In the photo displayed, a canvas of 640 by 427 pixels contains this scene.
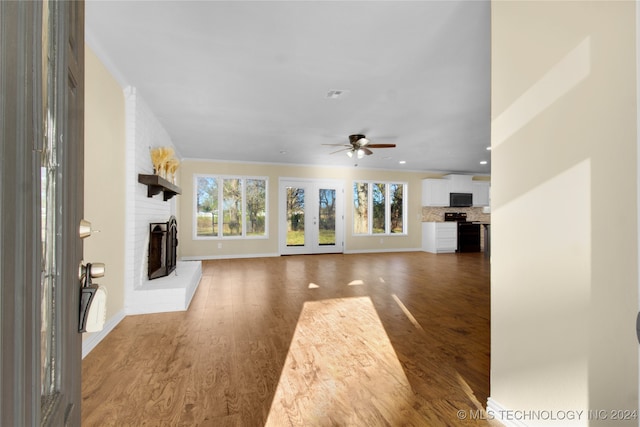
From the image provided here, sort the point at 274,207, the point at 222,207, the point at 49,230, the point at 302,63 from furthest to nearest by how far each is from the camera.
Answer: the point at 274,207
the point at 222,207
the point at 302,63
the point at 49,230

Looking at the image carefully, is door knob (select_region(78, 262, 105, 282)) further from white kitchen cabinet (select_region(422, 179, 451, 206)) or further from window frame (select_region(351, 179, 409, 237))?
white kitchen cabinet (select_region(422, 179, 451, 206))

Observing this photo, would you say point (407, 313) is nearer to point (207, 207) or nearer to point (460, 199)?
point (207, 207)

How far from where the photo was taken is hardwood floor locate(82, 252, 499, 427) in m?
1.68

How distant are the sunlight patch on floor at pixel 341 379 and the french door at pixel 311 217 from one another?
202 inches

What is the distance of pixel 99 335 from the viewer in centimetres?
260

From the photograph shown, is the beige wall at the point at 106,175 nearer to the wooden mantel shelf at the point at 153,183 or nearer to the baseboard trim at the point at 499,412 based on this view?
the wooden mantel shelf at the point at 153,183

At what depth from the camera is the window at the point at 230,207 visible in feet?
24.6

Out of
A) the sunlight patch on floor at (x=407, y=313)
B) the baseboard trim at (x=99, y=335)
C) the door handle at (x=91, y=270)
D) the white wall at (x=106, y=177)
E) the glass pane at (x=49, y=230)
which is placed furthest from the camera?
the sunlight patch on floor at (x=407, y=313)

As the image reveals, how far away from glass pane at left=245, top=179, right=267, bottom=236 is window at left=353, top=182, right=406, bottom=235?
2554mm

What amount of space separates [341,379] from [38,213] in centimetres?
198

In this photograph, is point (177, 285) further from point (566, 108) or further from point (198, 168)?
point (198, 168)

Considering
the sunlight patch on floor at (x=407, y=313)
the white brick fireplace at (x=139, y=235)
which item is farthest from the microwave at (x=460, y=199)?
the white brick fireplace at (x=139, y=235)

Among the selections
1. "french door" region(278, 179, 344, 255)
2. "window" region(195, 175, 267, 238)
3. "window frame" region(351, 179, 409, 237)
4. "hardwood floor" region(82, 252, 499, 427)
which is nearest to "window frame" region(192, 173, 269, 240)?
"window" region(195, 175, 267, 238)

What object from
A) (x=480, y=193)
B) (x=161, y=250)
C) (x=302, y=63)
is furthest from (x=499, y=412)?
(x=480, y=193)
